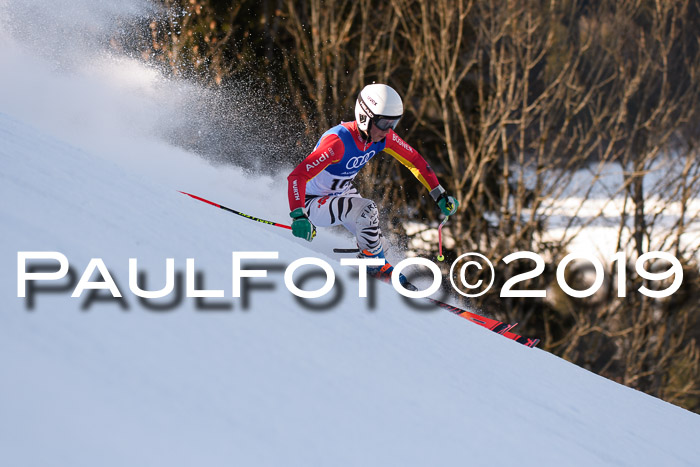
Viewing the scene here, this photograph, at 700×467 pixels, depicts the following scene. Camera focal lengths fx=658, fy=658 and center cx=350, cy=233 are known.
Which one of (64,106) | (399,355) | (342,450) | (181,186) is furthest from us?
(64,106)

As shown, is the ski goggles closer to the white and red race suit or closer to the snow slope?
the white and red race suit

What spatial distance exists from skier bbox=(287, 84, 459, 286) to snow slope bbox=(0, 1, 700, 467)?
0.44 metres

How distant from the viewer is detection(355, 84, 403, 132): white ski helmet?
3947 millimetres

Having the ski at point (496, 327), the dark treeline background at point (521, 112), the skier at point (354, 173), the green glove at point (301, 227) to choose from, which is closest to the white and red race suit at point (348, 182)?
the skier at point (354, 173)

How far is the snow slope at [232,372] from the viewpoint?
127cm

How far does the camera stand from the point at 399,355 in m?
2.49

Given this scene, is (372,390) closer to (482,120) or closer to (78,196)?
(78,196)

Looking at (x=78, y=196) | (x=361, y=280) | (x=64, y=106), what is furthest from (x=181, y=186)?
(x=78, y=196)

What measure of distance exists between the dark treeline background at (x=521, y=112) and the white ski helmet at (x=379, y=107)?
7.84m

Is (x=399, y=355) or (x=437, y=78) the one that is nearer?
(x=399, y=355)

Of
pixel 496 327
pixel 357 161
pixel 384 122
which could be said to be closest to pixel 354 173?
pixel 357 161

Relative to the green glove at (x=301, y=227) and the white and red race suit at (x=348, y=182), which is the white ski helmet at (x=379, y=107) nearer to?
the white and red race suit at (x=348, y=182)

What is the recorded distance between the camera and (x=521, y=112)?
12.6 metres

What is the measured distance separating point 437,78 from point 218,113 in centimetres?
417
